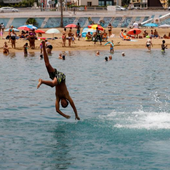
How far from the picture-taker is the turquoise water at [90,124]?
1252 cm

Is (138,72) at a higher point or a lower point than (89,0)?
lower

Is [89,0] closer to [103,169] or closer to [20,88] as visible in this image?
[20,88]

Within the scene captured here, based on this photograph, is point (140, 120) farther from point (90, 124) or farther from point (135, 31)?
point (135, 31)

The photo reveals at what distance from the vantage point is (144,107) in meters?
19.2

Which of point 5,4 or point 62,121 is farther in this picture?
point 5,4

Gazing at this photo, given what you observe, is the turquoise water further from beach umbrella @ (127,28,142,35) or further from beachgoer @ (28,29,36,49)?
beach umbrella @ (127,28,142,35)

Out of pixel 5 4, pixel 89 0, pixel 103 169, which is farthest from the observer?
pixel 5 4

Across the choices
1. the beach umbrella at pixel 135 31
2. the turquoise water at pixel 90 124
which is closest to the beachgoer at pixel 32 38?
the turquoise water at pixel 90 124

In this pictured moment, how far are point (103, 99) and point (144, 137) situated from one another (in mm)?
6776

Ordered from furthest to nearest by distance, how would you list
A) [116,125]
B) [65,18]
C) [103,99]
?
[65,18]
[103,99]
[116,125]

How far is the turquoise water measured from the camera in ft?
41.1

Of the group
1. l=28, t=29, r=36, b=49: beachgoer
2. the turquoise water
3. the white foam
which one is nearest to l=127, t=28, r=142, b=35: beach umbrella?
l=28, t=29, r=36, b=49: beachgoer

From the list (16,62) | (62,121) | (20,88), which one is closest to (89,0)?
(16,62)

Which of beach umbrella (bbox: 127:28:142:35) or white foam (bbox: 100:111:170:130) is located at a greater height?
beach umbrella (bbox: 127:28:142:35)
